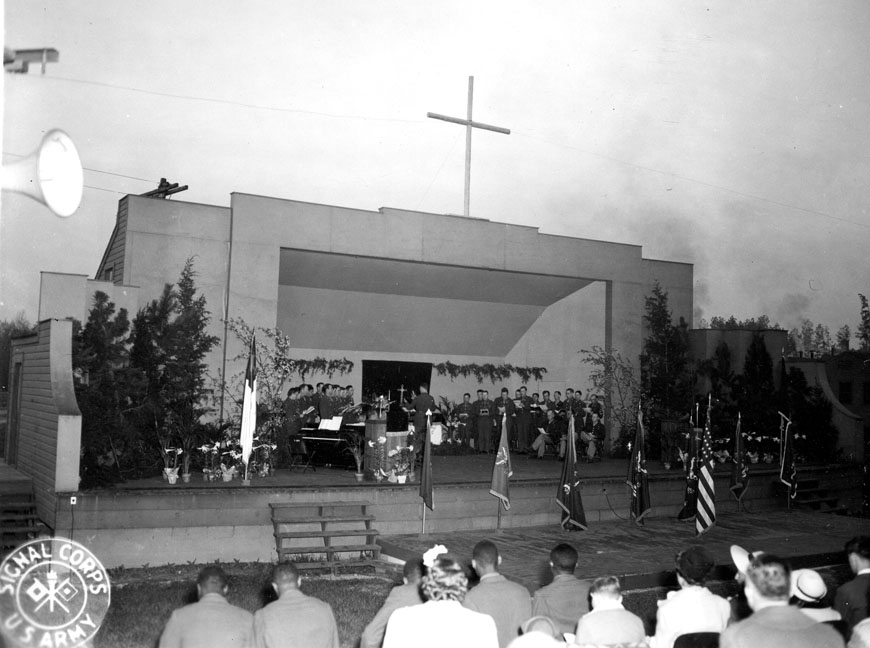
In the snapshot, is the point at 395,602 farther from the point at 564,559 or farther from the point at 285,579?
the point at 564,559

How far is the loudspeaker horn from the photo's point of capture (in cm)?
311

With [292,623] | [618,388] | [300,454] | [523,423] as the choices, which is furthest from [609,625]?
[618,388]

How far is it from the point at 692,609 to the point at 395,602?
189cm

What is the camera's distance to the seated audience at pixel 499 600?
5176mm

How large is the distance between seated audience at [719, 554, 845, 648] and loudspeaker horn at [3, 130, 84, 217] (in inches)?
142

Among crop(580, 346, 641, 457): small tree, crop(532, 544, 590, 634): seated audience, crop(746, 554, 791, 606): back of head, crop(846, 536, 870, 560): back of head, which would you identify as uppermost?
crop(580, 346, 641, 457): small tree

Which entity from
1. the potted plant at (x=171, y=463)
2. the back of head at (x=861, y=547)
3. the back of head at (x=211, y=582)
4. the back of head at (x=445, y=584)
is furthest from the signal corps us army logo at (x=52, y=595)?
the back of head at (x=861, y=547)

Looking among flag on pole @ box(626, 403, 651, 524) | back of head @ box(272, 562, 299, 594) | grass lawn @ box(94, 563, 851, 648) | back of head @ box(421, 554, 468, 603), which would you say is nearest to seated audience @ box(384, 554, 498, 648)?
back of head @ box(421, 554, 468, 603)

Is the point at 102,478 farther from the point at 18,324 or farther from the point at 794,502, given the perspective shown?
the point at 794,502

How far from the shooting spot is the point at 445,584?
4125mm

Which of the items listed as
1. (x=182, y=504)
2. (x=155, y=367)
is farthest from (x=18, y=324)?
(x=182, y=504)

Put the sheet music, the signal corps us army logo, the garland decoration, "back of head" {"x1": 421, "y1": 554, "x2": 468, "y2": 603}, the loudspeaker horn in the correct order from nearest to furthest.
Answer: the loudspeaker horn < "back of head" {"x1": 421, "y1": 554, "x2": 468, "y2": 603} < the signal corps us army logo < the sheet music < the garland decoration

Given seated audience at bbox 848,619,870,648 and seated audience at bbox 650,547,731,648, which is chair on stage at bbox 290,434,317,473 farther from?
seated audience at bbox 848,619,870,648

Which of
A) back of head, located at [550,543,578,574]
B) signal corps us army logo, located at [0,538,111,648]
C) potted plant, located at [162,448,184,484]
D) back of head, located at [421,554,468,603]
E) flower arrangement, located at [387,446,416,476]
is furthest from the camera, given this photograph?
flower arrangement, located at [387,446,416,476]
